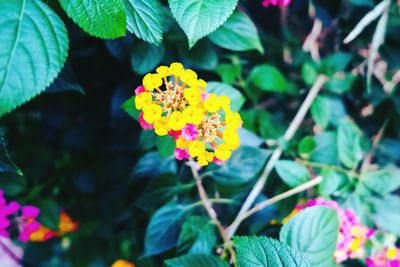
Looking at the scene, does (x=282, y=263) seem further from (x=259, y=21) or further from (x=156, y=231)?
(x=259, y=21)

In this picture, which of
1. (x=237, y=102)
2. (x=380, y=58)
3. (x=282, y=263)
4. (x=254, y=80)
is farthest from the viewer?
(x=380, y=58)

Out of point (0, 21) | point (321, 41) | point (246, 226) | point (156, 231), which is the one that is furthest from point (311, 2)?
point (0, 21)

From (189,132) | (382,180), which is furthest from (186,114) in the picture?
(382,180)

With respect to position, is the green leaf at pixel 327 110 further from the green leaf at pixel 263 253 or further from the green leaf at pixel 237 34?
the green leaf at pixel 263 253

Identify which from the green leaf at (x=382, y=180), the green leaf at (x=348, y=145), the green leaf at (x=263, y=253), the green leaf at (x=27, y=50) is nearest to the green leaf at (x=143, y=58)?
the green leaf at (x=27, y=50)

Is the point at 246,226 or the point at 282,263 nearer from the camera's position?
the point at 282,263

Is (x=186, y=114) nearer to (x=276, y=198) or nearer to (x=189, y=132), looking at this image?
(x=189, y=132)

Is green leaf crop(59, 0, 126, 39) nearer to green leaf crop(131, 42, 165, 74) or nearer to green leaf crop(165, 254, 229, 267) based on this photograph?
green leaf crop(131, 42, 165, 74)
